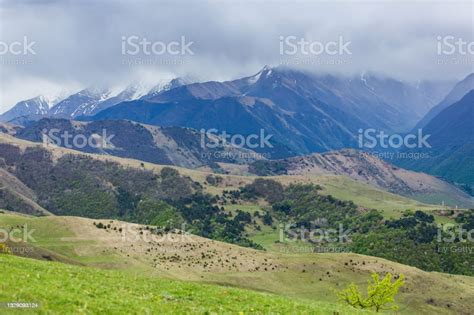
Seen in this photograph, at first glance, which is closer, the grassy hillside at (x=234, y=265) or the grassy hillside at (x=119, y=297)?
the grassy hillside at (x=119, y=297)

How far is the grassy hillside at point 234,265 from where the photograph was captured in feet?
407

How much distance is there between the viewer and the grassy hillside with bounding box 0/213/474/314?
123938 millimetres

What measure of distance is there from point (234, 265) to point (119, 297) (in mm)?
108116

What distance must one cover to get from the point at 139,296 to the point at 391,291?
163 ft

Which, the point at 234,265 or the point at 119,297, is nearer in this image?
the point at 119,297

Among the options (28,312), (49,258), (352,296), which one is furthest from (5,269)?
(49,258)

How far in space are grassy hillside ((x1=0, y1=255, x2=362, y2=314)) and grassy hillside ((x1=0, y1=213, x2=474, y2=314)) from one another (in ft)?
228

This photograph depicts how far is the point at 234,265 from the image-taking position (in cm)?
14112

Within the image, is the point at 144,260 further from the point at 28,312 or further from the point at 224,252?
the point at 28,312

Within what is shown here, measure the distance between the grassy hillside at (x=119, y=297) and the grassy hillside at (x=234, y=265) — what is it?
69.5 m

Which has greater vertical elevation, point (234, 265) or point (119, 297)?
point (119, 297)

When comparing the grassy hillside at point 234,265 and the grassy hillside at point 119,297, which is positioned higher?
the grassy hillside at point 119,297

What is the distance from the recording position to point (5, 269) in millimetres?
40312

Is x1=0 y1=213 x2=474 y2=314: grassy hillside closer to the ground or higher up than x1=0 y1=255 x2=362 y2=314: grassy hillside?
closer to the ground
